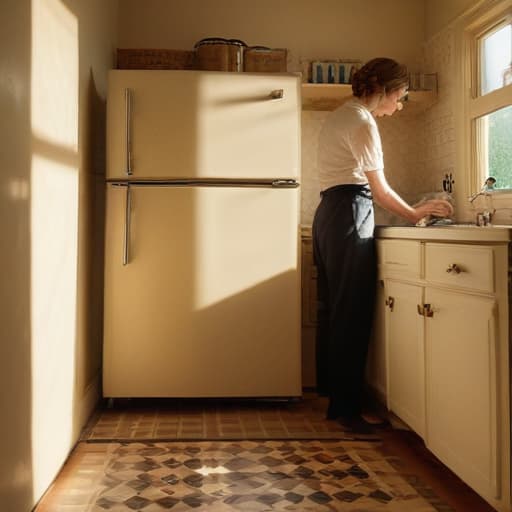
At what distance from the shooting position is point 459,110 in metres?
3.37

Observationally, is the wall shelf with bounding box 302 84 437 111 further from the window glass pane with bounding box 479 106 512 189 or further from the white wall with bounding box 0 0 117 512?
the white wall with bounding box 0 0 117 512

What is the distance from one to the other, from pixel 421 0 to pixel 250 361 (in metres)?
2.28

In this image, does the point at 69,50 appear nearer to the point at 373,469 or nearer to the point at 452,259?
the point at 452,259

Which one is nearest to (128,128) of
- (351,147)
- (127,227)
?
(127,227)

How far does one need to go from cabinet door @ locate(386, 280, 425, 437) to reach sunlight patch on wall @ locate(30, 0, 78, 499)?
1.21 metres

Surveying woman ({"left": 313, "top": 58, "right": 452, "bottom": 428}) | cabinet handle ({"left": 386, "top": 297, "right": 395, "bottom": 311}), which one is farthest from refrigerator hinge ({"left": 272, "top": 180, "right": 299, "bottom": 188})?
cabinet handle ({"left": 386, "top": 297, "right": 395, "bottom": 311})

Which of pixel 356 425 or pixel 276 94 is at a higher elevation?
pixel 276 94

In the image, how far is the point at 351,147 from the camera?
9.03 ft

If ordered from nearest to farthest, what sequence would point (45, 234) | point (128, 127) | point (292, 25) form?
point (45, 234), point (128, 127), point (292, 25)

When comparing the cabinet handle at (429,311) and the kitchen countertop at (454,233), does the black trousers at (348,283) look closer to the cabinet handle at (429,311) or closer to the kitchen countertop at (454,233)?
the kitchen countertop at (454,233)

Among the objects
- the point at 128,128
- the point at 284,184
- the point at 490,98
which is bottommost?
the point at 284,184

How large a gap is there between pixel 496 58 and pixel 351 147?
36.3 inches

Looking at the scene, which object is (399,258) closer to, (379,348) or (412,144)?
(379,348)

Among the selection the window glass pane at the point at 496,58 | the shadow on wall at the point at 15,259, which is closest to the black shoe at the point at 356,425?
the shadow on wall at the point at 15,259
